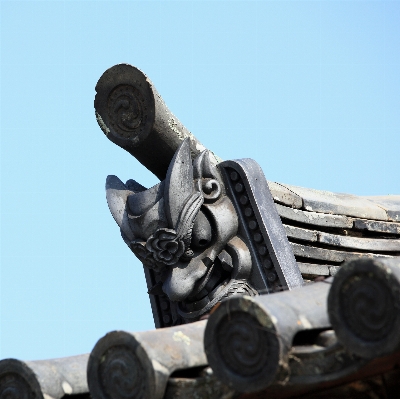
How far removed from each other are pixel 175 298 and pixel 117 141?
102 centimetres

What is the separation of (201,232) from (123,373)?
78.5 inches

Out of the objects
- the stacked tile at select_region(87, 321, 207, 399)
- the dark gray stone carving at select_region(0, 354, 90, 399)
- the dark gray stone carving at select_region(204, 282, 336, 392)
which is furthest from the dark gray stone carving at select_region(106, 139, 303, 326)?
the dark gray stone carving at select_region(204, 282, 336, 392)

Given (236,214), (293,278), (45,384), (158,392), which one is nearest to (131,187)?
(236,214)

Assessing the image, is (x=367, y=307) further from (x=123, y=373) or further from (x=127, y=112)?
(x=127, y=112)

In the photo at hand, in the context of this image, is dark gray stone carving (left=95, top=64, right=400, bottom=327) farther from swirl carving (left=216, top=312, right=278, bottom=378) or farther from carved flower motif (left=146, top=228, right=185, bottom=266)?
swirl carving (left=216, top=312, right=278, bottom=378)

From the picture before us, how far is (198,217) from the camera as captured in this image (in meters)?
6.03

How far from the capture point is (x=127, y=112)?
632cm

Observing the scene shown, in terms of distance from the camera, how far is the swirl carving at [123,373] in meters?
4.04

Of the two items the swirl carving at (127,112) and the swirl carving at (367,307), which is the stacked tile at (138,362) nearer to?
the swirl carving at (367,307)

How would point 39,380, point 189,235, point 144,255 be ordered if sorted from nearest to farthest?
point 39,380
point 189,235
point 144,255

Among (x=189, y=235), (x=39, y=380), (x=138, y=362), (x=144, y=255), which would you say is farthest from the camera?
(x=144, y=255)

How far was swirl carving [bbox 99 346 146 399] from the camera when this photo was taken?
4043 mm

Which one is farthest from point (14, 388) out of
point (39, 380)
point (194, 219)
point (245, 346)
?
point (194, 219)

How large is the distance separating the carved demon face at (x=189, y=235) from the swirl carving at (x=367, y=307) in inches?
98.2
